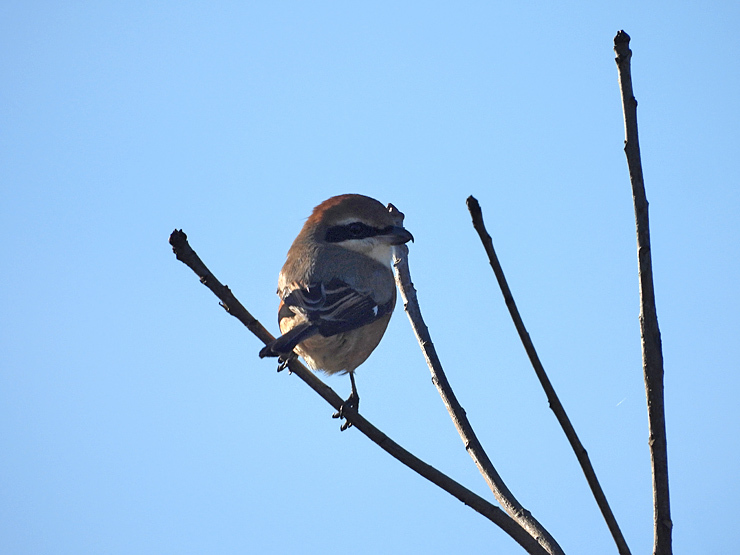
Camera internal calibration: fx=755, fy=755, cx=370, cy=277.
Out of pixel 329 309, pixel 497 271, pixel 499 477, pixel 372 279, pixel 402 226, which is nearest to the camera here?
pixel 497 271

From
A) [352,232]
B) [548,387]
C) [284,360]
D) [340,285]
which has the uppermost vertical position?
[352,232]

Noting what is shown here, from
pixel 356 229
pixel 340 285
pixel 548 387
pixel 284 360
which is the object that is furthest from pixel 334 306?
pixel 548 387

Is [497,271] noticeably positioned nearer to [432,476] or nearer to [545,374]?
[545,374]

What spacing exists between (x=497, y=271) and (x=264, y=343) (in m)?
1.63

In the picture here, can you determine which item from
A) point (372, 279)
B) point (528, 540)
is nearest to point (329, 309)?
point (372, 279)

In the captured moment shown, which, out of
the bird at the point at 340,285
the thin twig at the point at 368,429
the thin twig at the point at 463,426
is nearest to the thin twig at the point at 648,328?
the thin twig at the point at 368,429

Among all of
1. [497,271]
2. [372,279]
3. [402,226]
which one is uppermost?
[402,226]

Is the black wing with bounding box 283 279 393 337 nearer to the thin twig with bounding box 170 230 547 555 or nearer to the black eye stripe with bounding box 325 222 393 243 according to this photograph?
the black eye stripe with bounding box 325 222 393 243

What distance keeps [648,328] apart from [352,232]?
127 inches

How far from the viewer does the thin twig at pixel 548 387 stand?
1.62m

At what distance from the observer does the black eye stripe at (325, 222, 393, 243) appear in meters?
5.08

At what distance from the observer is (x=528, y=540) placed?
238cm

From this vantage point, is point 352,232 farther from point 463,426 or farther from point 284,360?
point 463,426

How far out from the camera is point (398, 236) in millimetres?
5031
